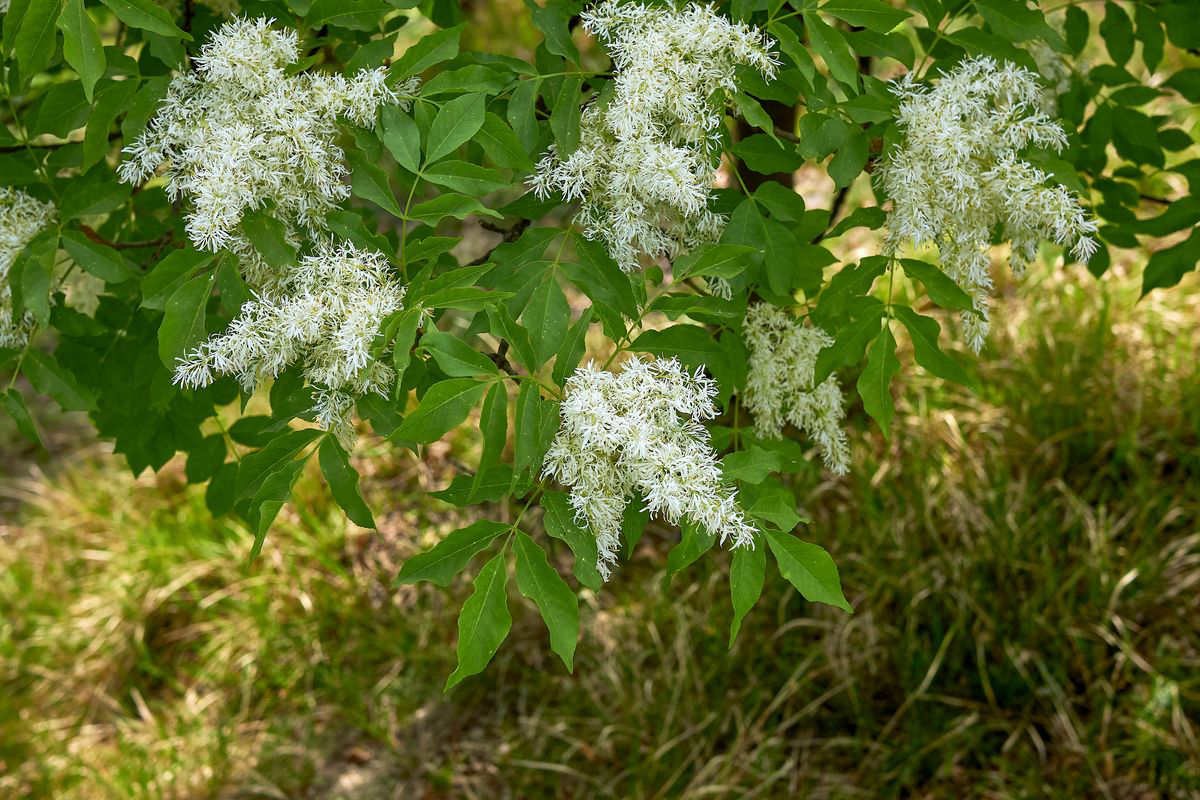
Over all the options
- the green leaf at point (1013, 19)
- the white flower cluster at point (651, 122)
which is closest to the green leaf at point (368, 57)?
the white flower cluster at point (651, 122)

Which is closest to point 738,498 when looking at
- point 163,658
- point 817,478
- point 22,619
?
point 817,478

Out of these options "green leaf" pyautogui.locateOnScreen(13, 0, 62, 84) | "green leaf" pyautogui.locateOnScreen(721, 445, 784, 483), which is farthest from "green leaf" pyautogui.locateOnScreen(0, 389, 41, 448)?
"green leaf" pyautogui.locateOnScreen(721, 445, 784, 483)

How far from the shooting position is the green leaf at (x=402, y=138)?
1.20m

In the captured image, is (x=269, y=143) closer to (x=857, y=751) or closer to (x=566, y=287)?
(x=857, y=751)

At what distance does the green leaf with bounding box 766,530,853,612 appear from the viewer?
1095 mm

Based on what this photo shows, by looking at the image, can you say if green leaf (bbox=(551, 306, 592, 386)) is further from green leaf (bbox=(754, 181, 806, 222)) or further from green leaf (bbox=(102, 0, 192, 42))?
green leaf (bbox=(102, 0, 192, 42))

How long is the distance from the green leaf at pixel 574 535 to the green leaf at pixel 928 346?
48 centimetres

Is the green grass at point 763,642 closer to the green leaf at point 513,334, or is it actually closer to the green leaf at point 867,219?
the green leaf at point 867,219

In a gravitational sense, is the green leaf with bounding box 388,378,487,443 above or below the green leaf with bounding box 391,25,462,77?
below

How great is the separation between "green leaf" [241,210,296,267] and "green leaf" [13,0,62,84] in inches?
12.2

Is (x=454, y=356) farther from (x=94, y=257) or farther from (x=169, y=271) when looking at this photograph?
(x=94, y=257)

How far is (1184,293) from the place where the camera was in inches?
136

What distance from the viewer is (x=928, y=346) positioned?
4.33 feet

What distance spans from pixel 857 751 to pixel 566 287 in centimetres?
241
